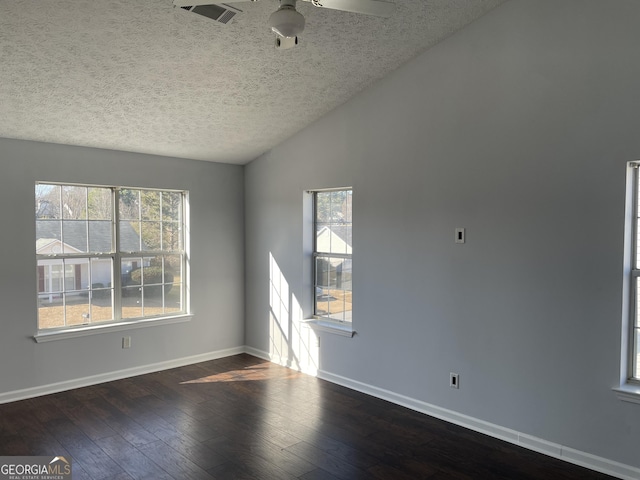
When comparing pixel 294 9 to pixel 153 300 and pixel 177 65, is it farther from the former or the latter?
pixel 153 300

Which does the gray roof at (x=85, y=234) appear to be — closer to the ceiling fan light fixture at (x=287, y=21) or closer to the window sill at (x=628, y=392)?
the ceiling fan light fixture at (x=287, y=21)

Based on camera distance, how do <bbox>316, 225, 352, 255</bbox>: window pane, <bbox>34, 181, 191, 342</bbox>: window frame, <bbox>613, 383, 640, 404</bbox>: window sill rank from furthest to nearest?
<bbox>316, 225, 352, 255</bbox>: window pane, <bbox>34, 181, 191, 342</bbox>: window frame, <bbox>613, 383, 640, 404</bbox>: window sill

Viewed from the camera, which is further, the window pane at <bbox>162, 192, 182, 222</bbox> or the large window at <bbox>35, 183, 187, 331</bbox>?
the window pane at <bbox>162, 192, 182, 222</bbox>

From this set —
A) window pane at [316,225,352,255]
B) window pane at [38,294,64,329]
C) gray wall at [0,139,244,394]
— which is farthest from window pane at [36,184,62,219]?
window pane at [316,225,352,255]

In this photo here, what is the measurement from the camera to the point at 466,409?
358cm

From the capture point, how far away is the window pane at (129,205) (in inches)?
190

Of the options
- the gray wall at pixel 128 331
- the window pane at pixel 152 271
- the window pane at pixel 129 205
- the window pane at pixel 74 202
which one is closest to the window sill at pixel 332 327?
the gray wall at pixel 128 331

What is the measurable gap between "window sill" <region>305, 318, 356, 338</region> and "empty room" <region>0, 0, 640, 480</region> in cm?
3

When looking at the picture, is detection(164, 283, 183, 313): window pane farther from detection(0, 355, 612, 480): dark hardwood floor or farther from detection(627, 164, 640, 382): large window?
detection(627, 164, 640, 382): large window

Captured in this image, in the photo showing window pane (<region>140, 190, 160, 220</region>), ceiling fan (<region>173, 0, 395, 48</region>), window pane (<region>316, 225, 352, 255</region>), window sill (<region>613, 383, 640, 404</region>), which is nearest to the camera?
ceiling fan (<region>173, 0, 395, 48</region>)

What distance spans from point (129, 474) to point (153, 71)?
276 cm

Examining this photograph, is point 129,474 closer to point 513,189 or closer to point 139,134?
point 139,134

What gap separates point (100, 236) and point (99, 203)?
34cm

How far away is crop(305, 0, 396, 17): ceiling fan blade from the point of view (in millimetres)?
2133
